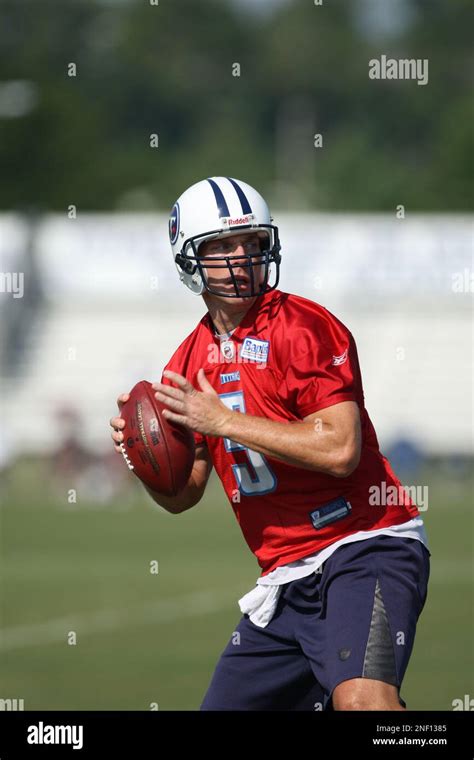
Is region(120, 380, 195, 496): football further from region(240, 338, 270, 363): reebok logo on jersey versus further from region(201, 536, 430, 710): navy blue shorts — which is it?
region(201, 536, 430, 710): navy blue shorts

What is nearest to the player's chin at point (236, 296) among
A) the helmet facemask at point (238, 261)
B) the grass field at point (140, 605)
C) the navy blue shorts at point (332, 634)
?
the helmet facemask at point (238, 261)

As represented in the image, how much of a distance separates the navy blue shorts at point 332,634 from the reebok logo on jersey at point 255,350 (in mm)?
719

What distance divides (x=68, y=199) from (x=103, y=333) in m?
22.6

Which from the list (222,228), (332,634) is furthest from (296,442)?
(222,228)

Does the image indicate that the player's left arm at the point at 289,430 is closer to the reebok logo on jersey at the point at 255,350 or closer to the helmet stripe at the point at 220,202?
the reebok logo on jersey at the point at 255,350

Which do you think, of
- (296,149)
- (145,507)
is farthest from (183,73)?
(145,507)

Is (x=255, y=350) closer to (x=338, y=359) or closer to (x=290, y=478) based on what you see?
(x=338, y=359)

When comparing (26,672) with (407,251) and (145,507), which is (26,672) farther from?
(407,251)

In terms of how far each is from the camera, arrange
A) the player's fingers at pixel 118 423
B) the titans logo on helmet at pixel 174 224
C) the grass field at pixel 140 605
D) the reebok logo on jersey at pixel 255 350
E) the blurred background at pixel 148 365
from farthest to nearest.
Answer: the blurred background at pixel 148 365, the grass field at pixel 140 605, the titans logo on helmet at pixel 174 224, the player's fingers at pixel 118 423, the reebok logo on jersey at pixel 255 350

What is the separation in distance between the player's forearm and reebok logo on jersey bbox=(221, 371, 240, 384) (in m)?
0.37

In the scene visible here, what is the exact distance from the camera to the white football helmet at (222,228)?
17.0 feet

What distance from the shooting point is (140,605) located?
1088 cm

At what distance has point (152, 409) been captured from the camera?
5.21 metres

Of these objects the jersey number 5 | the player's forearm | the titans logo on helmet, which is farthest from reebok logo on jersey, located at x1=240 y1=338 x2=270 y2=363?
the titans logo on helmet
